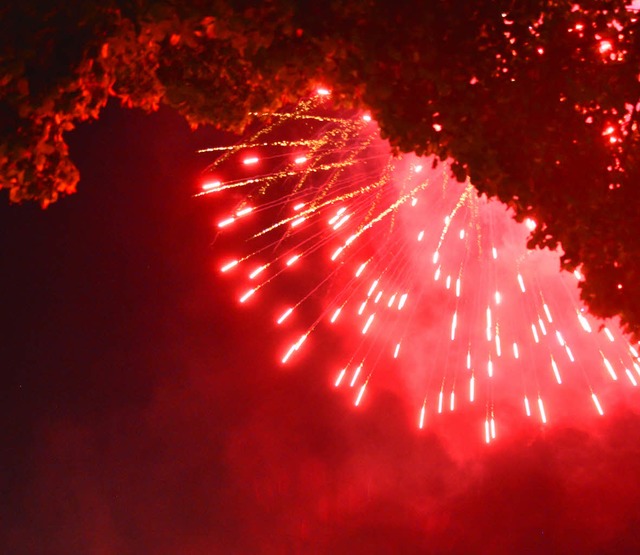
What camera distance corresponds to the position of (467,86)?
4.18 metres

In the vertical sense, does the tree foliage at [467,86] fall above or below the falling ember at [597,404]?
above

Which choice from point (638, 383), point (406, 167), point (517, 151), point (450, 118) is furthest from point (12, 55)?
point (638, 383)

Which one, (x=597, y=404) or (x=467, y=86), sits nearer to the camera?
(x=467, y=86)

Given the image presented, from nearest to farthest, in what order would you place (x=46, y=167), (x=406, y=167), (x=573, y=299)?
(x=46, y=167), (x=406, y=167), (x=573, y=299)

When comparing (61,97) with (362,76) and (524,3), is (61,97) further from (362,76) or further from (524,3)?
(524,3)

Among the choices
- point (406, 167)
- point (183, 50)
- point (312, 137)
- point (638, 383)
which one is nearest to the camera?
point (183, 50)

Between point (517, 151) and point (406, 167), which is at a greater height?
point (517, 151)

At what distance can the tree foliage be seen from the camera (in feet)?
13.1

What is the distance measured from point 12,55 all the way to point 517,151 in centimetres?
331

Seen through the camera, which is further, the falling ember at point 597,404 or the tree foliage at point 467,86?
the falling ember at point 597,404

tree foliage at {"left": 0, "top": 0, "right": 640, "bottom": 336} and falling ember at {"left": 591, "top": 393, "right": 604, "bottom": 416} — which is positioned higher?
tree foliage at {"left": 0, "top": 0, "right": 640, "bottom": 336}

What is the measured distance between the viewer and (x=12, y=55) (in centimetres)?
371

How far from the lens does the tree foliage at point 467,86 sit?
13.1 feet

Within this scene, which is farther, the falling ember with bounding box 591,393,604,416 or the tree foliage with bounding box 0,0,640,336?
the falling ember with bounding box 591,393,604,416
